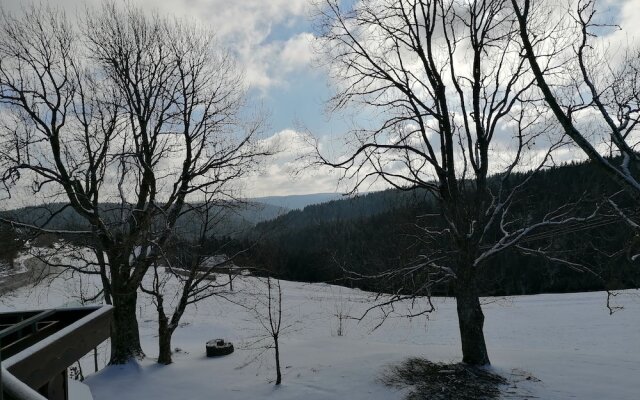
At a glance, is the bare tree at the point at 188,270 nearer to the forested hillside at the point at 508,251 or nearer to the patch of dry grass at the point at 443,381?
the forested hillside at the point at 508,251

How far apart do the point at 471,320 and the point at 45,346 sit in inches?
318

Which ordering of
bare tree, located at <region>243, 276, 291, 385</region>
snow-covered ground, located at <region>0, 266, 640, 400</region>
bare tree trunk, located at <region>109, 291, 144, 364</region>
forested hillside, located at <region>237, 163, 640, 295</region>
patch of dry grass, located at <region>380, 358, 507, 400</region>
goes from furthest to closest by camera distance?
bare tree trunk, located at <region>109, 291, 144, 364</region>
bare tree, located at <region>243, 276, 291, 385</region>
forested hillside, located at <region>237, 163, 640, 295</region>
snow-covered ground, located at <region>0, 266, 640, 400</region>
patch of dry grass, located at <region>380, 358, 507, 400</region>

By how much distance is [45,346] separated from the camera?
3.15m

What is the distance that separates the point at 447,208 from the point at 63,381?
Result: 8008 millimetres

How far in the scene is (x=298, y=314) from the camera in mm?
32281

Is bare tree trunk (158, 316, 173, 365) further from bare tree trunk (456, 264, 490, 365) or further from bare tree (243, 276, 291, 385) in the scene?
bare tree trunk (456, 264, 490, 365)

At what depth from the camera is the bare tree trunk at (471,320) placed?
8.93 meters

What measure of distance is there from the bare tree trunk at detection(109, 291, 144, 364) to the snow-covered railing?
7.37m

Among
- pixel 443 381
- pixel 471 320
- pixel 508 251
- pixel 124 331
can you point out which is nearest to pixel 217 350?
pixel 124 331

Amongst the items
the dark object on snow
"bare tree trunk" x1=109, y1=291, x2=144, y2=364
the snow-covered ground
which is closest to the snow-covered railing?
the snow-covered ground

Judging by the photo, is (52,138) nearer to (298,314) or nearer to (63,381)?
(63,381)

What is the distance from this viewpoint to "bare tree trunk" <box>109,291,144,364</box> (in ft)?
37.4

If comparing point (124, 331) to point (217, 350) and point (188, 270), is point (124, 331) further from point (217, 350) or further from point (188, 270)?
point (217, 350)

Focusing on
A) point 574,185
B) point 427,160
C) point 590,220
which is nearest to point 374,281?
point 427,160
